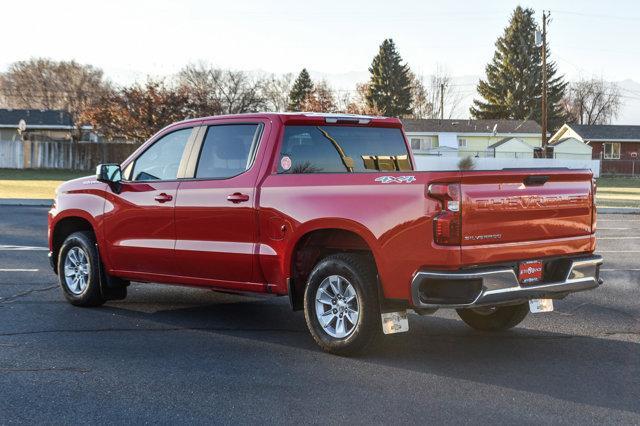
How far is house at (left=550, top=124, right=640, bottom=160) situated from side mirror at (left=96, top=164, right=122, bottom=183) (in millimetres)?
65523

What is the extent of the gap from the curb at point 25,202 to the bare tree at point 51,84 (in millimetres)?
69161

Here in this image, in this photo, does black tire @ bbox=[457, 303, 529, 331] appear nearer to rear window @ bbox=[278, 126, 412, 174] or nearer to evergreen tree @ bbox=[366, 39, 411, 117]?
rear window @ bbox=[278, 126, 412, 174]

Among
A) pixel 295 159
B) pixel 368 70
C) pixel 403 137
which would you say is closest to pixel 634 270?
pixel 403 137

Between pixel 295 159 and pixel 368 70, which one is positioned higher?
pixel 368 70

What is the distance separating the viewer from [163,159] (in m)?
7.89

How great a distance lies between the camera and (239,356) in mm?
6336

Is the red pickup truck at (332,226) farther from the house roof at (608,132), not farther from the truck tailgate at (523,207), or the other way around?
the house roof at (608,132)

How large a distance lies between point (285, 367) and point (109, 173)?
322 cm

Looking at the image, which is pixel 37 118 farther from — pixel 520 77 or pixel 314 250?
pixel 314 250

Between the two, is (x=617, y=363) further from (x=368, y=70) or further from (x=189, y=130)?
(x=368, y=70)

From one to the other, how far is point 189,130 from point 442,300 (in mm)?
3267

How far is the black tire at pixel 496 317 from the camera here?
7.14 metres

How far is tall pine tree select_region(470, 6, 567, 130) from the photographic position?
81.1 m

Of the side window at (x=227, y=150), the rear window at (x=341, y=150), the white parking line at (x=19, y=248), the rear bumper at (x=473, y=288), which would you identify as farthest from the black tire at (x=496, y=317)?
the white parking line at (x=19, y=248)
